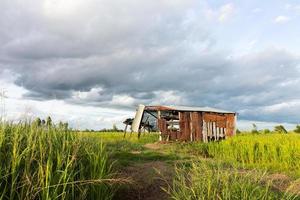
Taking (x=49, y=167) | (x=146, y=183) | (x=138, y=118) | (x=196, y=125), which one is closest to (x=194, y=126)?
(x=196, y=125)

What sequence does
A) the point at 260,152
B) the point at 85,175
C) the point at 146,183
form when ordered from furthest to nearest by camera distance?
the point at 260,152 < the point at 146,183 < the point at 85,175

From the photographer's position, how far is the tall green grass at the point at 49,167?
21.2ft

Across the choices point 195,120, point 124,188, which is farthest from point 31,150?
point 195,120

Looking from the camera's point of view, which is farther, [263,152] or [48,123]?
[263,152]

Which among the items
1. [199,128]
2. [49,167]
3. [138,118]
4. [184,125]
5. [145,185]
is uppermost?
[138,118]

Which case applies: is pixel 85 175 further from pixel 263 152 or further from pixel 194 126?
pixel 194 126

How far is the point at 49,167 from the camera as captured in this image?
6.78 m

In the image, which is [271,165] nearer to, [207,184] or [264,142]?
[264,142]

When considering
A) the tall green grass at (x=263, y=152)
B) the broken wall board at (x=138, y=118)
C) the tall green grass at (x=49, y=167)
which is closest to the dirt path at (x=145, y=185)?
the tall green grass at (x=49, y=167)

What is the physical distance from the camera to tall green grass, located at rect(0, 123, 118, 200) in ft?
21.2

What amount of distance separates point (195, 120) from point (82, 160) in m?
16.7

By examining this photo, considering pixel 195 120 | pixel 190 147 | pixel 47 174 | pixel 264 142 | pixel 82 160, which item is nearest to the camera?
pixel 47 174

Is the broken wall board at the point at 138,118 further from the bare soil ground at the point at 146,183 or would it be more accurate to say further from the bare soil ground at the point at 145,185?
the bare soil ground at the point at 145,185

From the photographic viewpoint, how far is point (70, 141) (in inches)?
327
